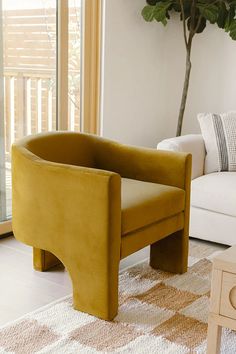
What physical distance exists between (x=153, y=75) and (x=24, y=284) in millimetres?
2193

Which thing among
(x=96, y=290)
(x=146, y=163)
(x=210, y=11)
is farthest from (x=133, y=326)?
(x=210, y=11)

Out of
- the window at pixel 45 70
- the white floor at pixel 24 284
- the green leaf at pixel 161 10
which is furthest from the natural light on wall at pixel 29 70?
the green leaf at pixel 161 10

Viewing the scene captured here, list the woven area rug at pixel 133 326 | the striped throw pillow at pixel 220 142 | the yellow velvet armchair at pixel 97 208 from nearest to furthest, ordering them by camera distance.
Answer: the woven area rug at pixel 133 326
the yellow velvet armchair at pixel 97 208
the striped throw pillow at pixel 220 142

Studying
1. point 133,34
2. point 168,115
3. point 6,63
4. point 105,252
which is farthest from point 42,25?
Answer: point 105,252

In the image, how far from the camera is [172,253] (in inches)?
107

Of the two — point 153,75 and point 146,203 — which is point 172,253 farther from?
point 153,75

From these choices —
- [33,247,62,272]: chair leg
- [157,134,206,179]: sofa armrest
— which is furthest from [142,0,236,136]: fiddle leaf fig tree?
[33,247,62,272]: chair leg

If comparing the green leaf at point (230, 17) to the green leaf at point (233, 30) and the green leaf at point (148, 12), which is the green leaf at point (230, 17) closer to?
the green leaf at point (233, 30)

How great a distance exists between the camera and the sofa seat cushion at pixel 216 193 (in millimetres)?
2984

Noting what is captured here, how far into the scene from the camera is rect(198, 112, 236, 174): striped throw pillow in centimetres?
329

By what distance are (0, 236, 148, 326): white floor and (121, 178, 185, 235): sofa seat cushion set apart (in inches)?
19.5

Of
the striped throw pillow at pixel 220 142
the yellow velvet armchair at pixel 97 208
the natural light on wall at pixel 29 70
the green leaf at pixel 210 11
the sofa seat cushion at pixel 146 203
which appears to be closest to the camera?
the yellow velvet armchair at pixel 97 208

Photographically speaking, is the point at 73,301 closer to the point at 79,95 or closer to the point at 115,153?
the point at 115,153

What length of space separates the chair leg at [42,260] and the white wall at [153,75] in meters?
1.31
